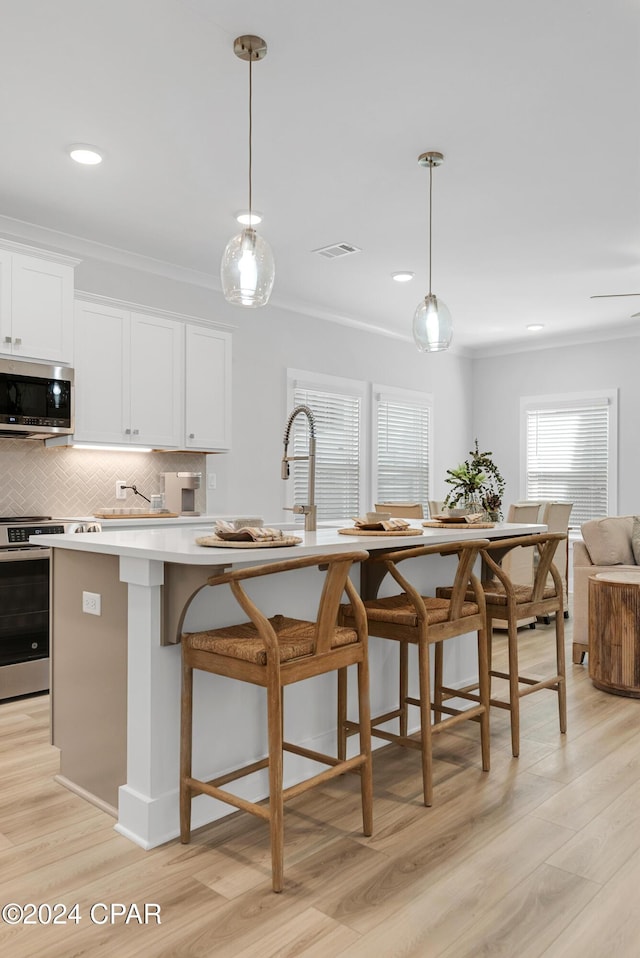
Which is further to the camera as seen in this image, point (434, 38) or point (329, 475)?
point (329, 475)

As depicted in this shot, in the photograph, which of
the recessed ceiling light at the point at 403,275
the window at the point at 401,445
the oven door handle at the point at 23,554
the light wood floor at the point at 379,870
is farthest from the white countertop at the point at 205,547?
the window at the point at 401,445

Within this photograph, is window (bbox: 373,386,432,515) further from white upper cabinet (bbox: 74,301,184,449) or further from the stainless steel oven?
the stainless steel oven

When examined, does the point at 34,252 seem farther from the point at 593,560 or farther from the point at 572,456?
the point at 572,456

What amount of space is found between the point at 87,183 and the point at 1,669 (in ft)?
8.60

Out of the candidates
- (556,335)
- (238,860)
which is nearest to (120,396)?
(238,860)

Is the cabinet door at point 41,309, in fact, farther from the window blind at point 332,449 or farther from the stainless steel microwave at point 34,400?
the window blind at point 332,449

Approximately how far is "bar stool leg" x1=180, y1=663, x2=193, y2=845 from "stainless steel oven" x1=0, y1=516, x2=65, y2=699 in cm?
195

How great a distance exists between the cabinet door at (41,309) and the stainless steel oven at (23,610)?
101 cm

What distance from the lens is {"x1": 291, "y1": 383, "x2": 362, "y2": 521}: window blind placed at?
631cm

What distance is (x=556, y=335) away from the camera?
7.50m

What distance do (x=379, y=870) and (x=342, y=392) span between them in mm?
4963

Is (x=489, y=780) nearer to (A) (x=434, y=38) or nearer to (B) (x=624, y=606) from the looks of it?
(B) (x=624, y=606)

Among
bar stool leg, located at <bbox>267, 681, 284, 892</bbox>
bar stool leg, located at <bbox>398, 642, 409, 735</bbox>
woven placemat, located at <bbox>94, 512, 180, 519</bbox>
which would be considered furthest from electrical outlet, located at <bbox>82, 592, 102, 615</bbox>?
woven placemat, located at <bbox>94, 512, 180, 519</bbox>

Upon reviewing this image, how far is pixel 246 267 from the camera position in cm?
272
